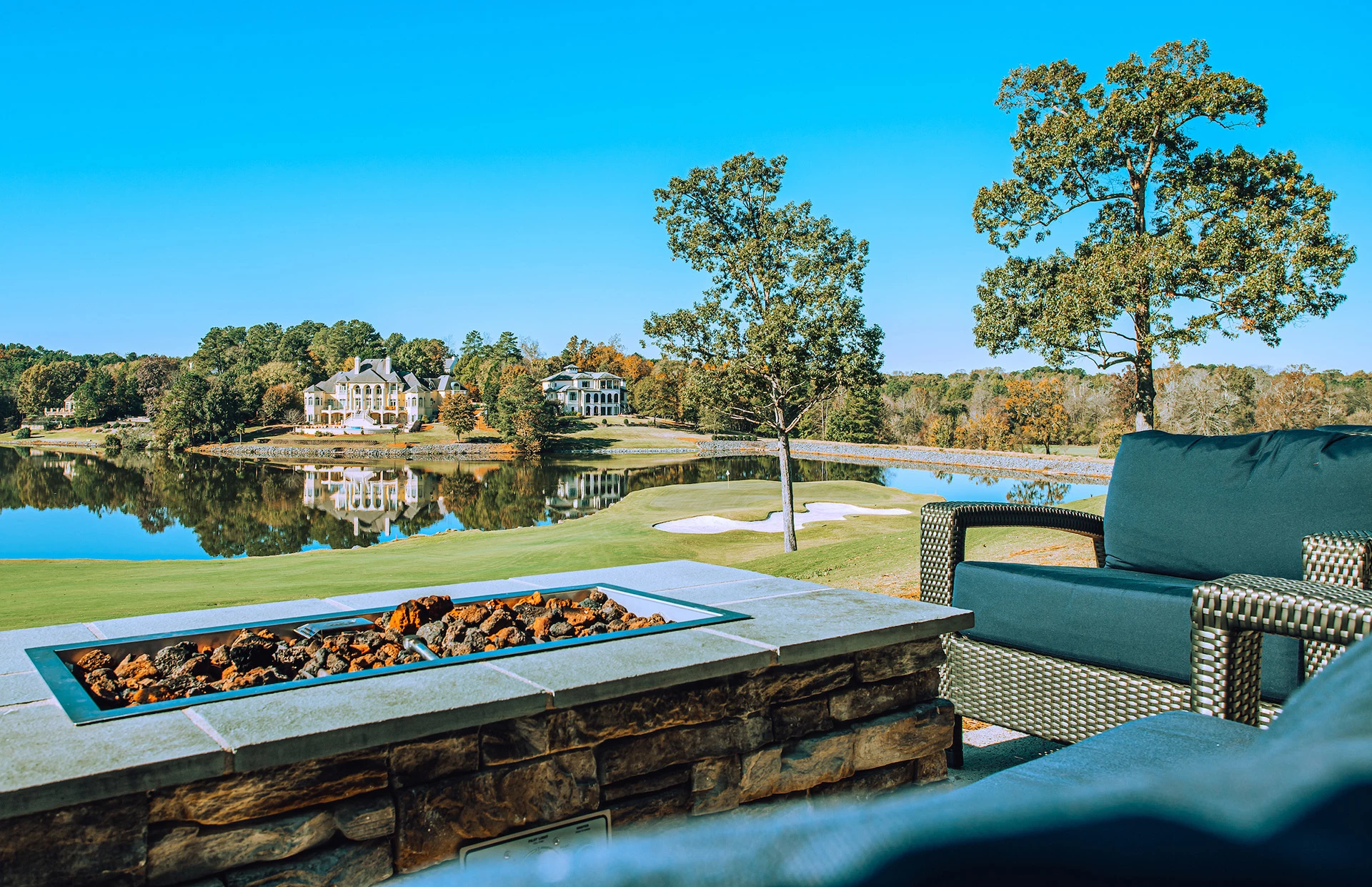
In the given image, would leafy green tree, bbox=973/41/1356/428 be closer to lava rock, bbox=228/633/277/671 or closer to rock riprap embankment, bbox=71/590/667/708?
rock riprap embankment, bbox=71/590/667/708

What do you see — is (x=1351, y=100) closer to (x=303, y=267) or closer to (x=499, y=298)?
(x=499, y=298)

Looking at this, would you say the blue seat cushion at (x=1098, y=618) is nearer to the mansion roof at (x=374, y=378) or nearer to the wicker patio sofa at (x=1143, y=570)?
the wicker patio sofa at (x=1143, y=570)

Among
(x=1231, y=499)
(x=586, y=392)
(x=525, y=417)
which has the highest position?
(x=586, y=392)

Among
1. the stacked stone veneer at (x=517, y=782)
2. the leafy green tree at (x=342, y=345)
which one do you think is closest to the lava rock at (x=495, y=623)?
the stacked stone veneer at (x=517, y=782)

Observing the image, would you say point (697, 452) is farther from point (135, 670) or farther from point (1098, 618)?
point (135, 670)

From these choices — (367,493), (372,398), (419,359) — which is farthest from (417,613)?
(419,359)

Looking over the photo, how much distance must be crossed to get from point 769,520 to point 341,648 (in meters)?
14.1

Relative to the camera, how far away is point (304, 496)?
93.6 feet

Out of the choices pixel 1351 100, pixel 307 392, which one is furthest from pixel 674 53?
pixel 307 392

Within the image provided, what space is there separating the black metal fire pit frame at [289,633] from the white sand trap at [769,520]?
38.3 ft

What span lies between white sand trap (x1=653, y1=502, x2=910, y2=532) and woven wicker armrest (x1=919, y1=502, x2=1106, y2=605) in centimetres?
1140

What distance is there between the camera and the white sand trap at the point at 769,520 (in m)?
14.9

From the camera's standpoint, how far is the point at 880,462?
3709 centimetres

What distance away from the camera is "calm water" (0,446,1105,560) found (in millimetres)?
19875
